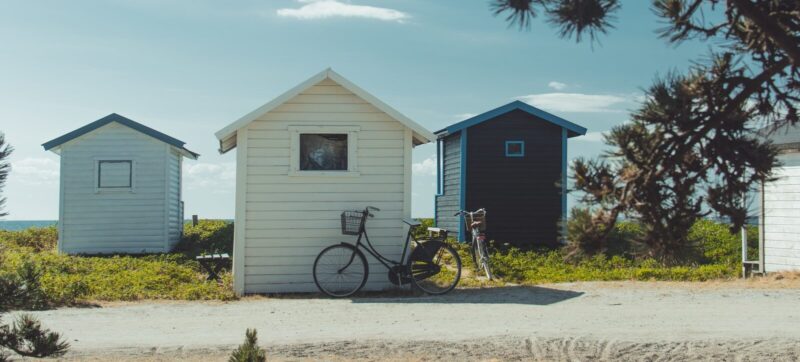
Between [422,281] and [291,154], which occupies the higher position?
[291,154]

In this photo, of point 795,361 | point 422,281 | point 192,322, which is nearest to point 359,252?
point 422,281

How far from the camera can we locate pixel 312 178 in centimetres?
1274

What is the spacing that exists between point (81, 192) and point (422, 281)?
11771 millimetres

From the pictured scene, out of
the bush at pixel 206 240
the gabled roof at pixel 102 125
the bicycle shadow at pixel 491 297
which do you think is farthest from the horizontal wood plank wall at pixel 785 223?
the gabled roof at pixel 102 125

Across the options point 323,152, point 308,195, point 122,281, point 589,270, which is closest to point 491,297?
point 308,195

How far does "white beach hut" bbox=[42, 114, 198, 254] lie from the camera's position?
20.5m

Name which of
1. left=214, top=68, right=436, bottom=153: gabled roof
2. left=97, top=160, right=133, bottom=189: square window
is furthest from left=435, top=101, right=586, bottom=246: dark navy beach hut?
left=97, top=160, right=133, bottom=189: square window

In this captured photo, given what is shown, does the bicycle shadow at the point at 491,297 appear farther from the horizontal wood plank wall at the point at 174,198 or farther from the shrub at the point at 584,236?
the horizontal wood plank wall at the point at 174,198

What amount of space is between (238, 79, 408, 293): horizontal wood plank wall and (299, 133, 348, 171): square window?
203 millimetres

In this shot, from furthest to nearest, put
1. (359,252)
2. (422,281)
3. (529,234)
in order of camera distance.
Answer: (529,234), (422,281), (359,252)

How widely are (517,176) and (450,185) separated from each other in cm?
222

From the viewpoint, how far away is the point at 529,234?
20.1 metres

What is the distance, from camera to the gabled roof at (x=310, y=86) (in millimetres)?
12453

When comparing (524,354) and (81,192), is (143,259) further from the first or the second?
(524,354)
